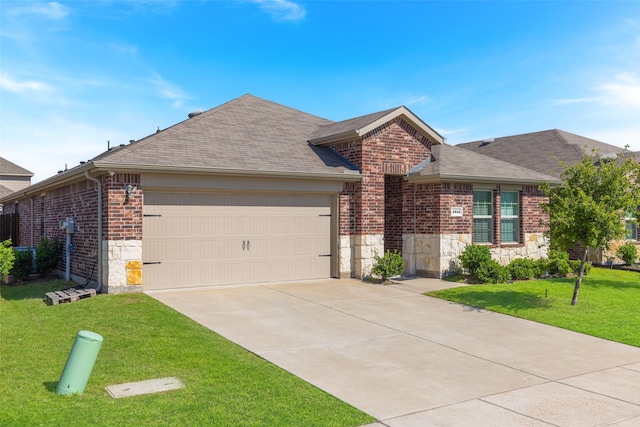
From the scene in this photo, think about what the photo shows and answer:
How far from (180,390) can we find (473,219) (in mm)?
11906

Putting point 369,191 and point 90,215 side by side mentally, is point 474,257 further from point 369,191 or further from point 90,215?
point 90,215

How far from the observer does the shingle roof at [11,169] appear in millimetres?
42866

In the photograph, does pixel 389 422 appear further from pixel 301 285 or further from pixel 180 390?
pixel 301 285

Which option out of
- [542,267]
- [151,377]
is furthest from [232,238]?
[542,267]

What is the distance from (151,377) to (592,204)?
29.8 ft

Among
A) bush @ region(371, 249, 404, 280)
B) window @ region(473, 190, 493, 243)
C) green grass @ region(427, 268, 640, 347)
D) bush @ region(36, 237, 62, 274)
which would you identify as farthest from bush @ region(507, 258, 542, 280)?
bush @ region(36, 237, 62, 274)

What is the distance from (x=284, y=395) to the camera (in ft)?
19.9

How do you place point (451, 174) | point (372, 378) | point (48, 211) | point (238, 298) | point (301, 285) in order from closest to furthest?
point (372, 378) < point (238, 298) < point (301, 285) < point (451, 174) < point (48, 211)

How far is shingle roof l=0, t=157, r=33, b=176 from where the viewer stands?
4287 cm

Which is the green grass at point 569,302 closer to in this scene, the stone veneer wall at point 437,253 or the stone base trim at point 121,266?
the stone veneer wall at point 437,253

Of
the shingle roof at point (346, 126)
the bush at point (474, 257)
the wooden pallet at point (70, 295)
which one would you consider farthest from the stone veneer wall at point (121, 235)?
the bush at point (474, 257)

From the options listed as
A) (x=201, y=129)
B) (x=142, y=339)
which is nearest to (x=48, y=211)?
(x=201, y=129)

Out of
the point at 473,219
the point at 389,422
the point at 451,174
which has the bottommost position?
the point at 389,422

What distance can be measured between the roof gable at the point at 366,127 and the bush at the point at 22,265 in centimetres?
911
